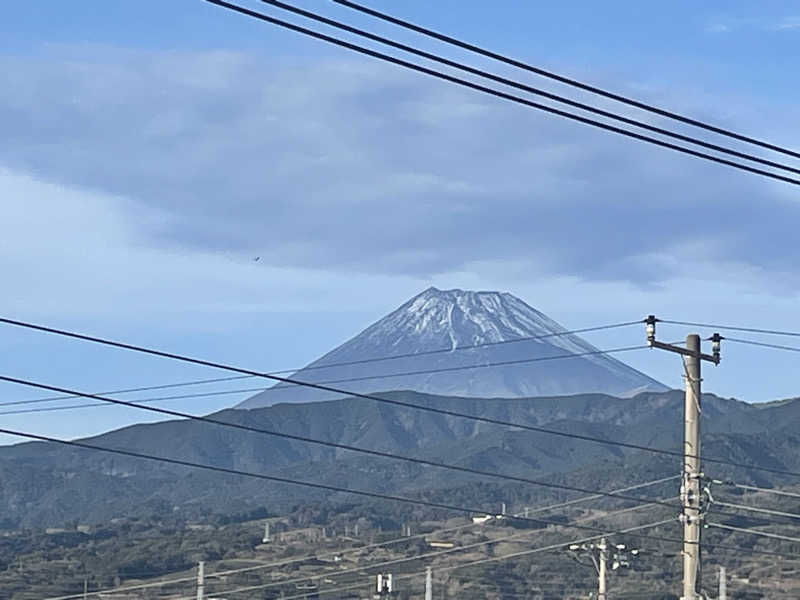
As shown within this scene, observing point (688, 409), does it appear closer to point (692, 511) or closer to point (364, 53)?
point (692, 511)

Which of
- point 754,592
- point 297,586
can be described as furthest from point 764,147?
point 297,586

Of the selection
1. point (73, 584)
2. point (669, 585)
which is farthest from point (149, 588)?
point (669, 585)

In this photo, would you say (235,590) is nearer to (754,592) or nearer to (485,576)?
(485,576)

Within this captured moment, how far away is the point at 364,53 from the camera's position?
63.5ft

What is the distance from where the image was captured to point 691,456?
3666 cm

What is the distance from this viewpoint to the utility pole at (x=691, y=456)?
35.5 metres

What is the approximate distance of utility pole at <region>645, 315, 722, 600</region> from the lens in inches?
1396

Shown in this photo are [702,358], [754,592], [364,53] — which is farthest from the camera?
[754,592]

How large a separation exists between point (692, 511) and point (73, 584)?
542 feet

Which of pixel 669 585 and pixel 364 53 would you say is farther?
pixel 669 585

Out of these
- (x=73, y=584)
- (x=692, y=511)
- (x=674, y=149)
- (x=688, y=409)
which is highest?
(x=674, y=149)

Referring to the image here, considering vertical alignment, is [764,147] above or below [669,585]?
above

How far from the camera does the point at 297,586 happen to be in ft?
600

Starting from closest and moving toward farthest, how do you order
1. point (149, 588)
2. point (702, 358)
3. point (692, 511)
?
point (692, 511) → point (702, 358) → point (149, 588)
